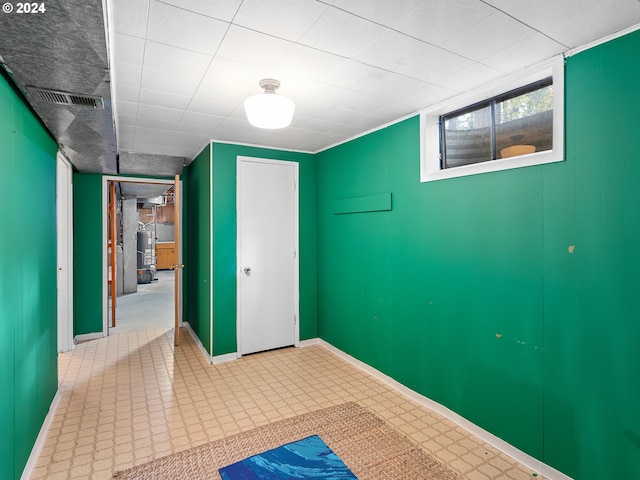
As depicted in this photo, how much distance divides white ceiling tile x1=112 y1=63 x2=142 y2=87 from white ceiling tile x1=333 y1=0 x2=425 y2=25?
1349 mm

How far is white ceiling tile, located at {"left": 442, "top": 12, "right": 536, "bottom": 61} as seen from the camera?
5.51ft

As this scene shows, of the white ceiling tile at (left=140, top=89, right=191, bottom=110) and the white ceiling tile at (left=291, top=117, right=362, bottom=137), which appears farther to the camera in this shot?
the white ceiling tile at (left=291, top=117, right=362, bottom=137)

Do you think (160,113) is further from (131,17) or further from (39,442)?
(39,442)

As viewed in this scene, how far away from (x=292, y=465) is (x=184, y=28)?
259 cm

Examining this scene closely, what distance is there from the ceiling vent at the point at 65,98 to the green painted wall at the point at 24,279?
0.39 ft

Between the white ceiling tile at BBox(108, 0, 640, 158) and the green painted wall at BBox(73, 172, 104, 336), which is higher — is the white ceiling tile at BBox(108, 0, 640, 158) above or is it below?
above

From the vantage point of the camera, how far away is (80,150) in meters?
3.26

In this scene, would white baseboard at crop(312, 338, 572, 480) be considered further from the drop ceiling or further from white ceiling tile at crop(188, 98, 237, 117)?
white ceiling tile at crop(188, 98, 237, 117)

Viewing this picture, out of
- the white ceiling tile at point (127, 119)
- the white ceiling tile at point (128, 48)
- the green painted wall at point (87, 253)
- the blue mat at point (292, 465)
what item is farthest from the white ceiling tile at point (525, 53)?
the green painted wall at point (87, 253)

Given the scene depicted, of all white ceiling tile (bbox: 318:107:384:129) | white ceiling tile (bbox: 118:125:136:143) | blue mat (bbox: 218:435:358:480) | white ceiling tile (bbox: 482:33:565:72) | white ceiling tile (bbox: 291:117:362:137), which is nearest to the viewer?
white ceiling tile (bbox: 482:33:565:72)

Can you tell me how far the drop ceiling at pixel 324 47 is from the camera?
1551 millimetres

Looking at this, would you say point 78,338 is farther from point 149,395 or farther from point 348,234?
point 348,234

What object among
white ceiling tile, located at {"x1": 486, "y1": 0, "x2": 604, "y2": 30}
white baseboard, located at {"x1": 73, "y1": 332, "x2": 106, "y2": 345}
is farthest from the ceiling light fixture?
white baseboard, located at {"x1": 73, "y1": 332, "x2": 106, "y2": 345}

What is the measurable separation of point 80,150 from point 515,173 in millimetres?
3723
